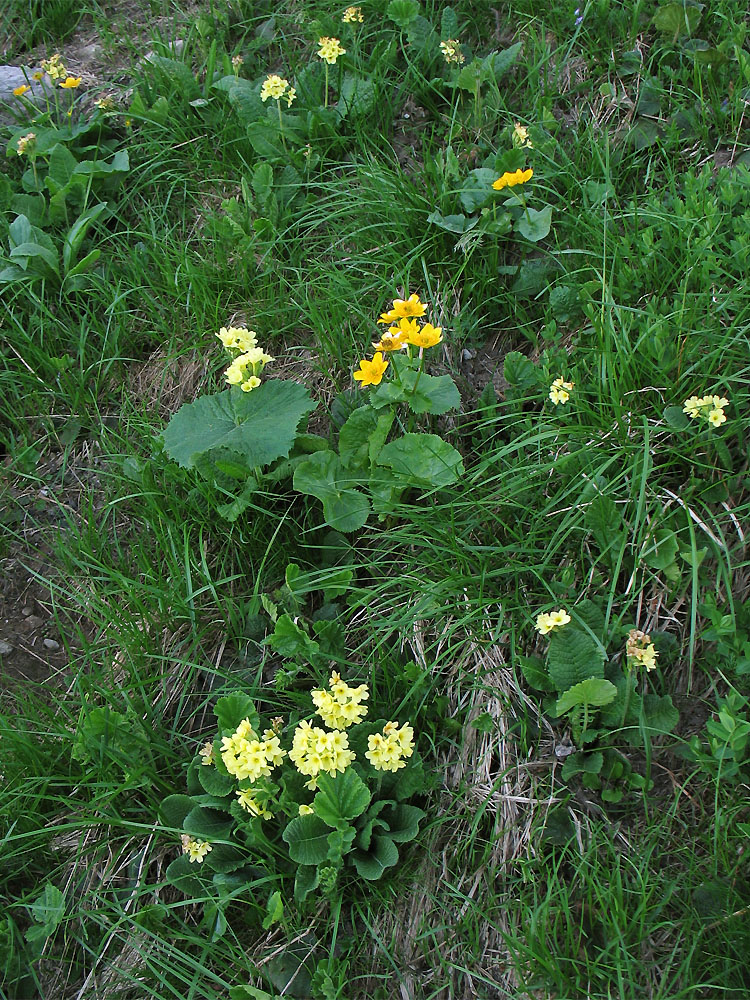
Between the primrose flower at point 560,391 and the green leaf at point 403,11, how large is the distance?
173cm

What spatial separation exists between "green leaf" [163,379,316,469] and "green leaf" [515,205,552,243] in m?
0.88

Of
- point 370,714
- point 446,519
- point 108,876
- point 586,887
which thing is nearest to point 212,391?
point 446,519

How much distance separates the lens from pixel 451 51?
3107 mm

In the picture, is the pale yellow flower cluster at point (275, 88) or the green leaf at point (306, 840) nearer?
the green leaf at point (306, 840)

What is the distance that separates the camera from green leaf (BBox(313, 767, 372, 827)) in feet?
6.18

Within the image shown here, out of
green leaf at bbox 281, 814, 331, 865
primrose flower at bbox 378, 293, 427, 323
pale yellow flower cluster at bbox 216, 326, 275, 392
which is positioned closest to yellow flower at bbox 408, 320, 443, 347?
primrose flower at bbox 378, 293, 427, 323

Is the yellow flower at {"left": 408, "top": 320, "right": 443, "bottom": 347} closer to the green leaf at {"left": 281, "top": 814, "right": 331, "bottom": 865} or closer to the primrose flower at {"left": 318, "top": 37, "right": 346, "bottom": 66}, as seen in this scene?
the green leaf at {"left": 281, "top": 814, "right": 331, "bottom": 865}

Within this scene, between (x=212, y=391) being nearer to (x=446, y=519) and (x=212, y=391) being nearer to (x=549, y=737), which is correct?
(x=446, y=519)

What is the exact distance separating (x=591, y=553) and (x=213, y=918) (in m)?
1.24

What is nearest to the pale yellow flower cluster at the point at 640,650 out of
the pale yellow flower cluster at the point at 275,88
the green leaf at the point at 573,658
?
the green leaf at the point at 573,658

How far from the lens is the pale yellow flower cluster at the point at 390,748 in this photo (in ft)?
6.29

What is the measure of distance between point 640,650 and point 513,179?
146 cm

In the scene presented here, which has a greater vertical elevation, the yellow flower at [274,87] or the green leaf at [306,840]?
the yellow flower at [274,87]

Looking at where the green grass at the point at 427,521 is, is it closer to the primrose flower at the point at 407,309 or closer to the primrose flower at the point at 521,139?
the primrose flower at the point at 521,139
